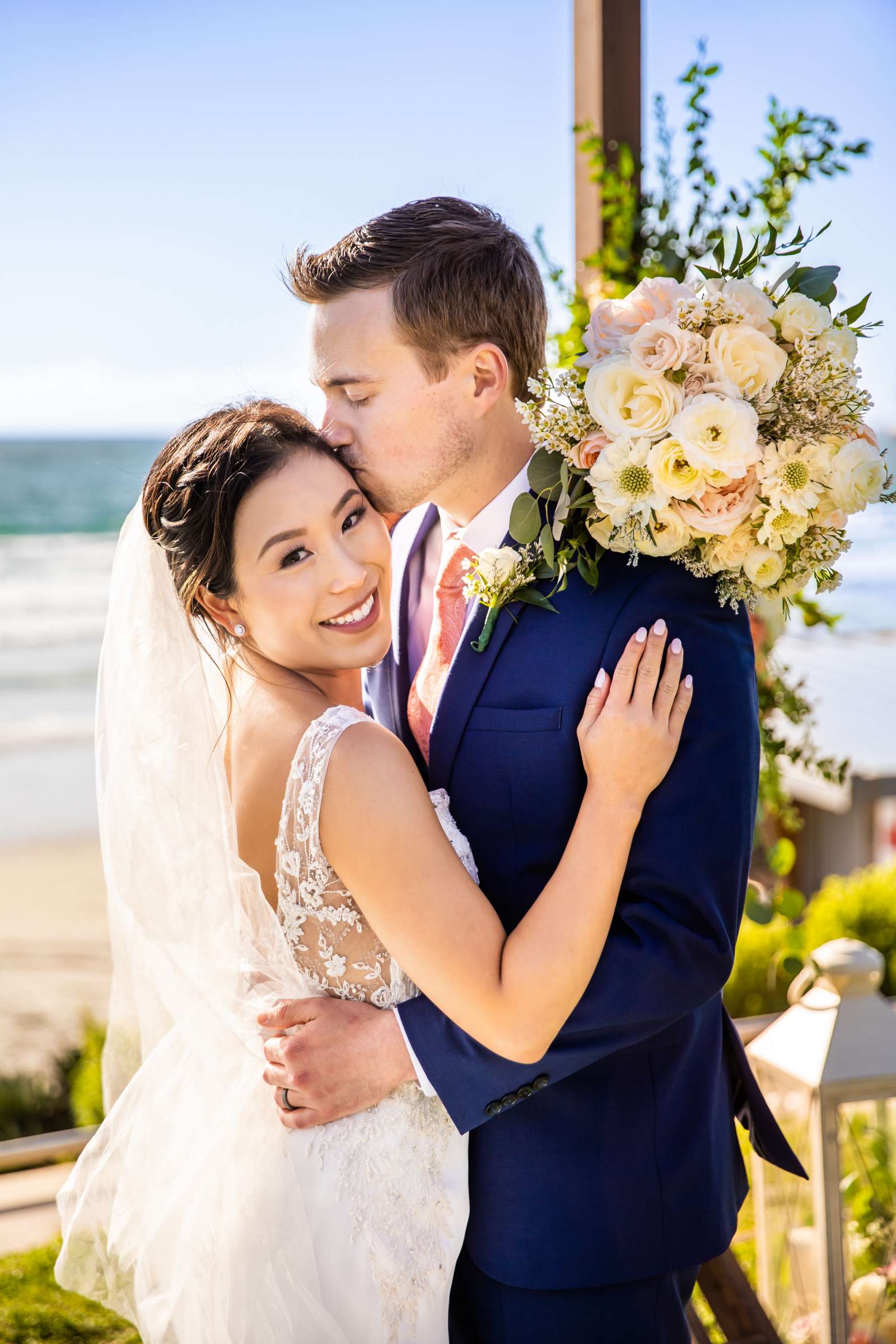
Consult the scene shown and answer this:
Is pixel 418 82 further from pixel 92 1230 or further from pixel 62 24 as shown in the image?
pixel 92 1230

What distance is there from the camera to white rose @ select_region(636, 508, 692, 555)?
1.52 m

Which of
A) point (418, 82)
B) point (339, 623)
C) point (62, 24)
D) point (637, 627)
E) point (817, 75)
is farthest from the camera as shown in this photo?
point (62, 24)

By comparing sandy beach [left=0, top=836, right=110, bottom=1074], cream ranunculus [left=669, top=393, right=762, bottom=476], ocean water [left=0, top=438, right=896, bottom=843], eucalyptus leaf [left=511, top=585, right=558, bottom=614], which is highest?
cream ranunculus [left=669, top=393, right=762, bottom=476]

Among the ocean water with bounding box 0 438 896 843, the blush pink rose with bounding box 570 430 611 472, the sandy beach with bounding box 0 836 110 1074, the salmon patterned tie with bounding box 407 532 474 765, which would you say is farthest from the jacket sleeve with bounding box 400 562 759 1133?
the ocean water with bounding box 0 438 896 843

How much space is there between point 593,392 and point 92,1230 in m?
1.58

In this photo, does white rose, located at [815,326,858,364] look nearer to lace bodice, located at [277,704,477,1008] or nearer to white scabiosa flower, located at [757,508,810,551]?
white scabiosa flower, located at [757,508,810,551]

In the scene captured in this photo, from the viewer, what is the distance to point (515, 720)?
1.70 m

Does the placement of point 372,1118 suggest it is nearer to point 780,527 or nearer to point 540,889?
point 540,889

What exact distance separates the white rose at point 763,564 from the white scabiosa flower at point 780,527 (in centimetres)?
2

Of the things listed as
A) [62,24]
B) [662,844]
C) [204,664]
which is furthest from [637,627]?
[62,24]

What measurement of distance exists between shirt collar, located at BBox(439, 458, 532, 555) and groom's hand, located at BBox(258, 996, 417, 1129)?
32.1 inches

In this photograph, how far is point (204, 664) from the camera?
6.35 feet

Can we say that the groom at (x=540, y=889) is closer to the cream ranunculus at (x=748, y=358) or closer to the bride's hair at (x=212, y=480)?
the bride's hair at (x=212, y=480)

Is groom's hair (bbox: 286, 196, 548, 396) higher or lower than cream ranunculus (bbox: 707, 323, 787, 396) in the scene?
higher
